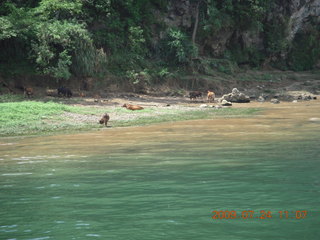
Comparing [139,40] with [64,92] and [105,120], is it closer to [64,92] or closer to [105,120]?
[64,92]

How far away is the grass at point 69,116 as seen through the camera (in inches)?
634

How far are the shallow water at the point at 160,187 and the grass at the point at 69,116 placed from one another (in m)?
2.43

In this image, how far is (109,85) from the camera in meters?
30.0

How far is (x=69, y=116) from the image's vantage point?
18438 millimetres

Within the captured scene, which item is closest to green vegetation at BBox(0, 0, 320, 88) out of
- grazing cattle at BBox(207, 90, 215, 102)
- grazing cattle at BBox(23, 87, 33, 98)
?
grazing cattle at BBox(23, 87, 33, 98)

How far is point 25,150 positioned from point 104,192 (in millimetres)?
5387

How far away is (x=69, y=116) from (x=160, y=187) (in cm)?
1167

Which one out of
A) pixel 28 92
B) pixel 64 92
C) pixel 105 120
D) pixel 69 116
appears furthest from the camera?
pixel 64 92

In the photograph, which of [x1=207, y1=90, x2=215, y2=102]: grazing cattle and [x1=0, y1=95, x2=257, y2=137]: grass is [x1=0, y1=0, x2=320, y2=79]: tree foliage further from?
[x1=207, y1=90, x2=215, y2=102]: grazing cattle

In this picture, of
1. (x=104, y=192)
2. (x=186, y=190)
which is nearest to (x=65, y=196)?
(x=104, y=192)

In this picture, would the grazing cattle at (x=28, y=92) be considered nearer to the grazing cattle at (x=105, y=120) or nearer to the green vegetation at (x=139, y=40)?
the green vegetation at (x=139, y=40)

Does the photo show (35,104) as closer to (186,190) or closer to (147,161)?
(147,161)
